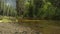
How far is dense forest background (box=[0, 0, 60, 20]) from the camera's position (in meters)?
1.66

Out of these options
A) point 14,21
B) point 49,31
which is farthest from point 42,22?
point 14,21

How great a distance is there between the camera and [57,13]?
5.44 ft

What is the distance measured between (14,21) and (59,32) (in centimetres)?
47

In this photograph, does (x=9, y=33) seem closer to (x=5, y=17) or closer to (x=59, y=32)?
(x=5, y=17)

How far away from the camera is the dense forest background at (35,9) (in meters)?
1.66

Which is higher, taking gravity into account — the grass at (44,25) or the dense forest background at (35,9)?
the dense forest background at (35,9)

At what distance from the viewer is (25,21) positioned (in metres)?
1.66

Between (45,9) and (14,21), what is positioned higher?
(45,9)

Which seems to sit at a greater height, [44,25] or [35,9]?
[35,9]

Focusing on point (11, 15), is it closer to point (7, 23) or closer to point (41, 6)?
point (7, 23)

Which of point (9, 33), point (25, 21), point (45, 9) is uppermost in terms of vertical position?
point (45, 9)

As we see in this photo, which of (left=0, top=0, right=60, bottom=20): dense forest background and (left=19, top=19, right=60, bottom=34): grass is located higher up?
(left=0, top=0, right=60, bottom=20): dense forest background

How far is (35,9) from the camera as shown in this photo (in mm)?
1689

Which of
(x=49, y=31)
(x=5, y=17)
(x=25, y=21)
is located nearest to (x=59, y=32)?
(x=49, y=31)
